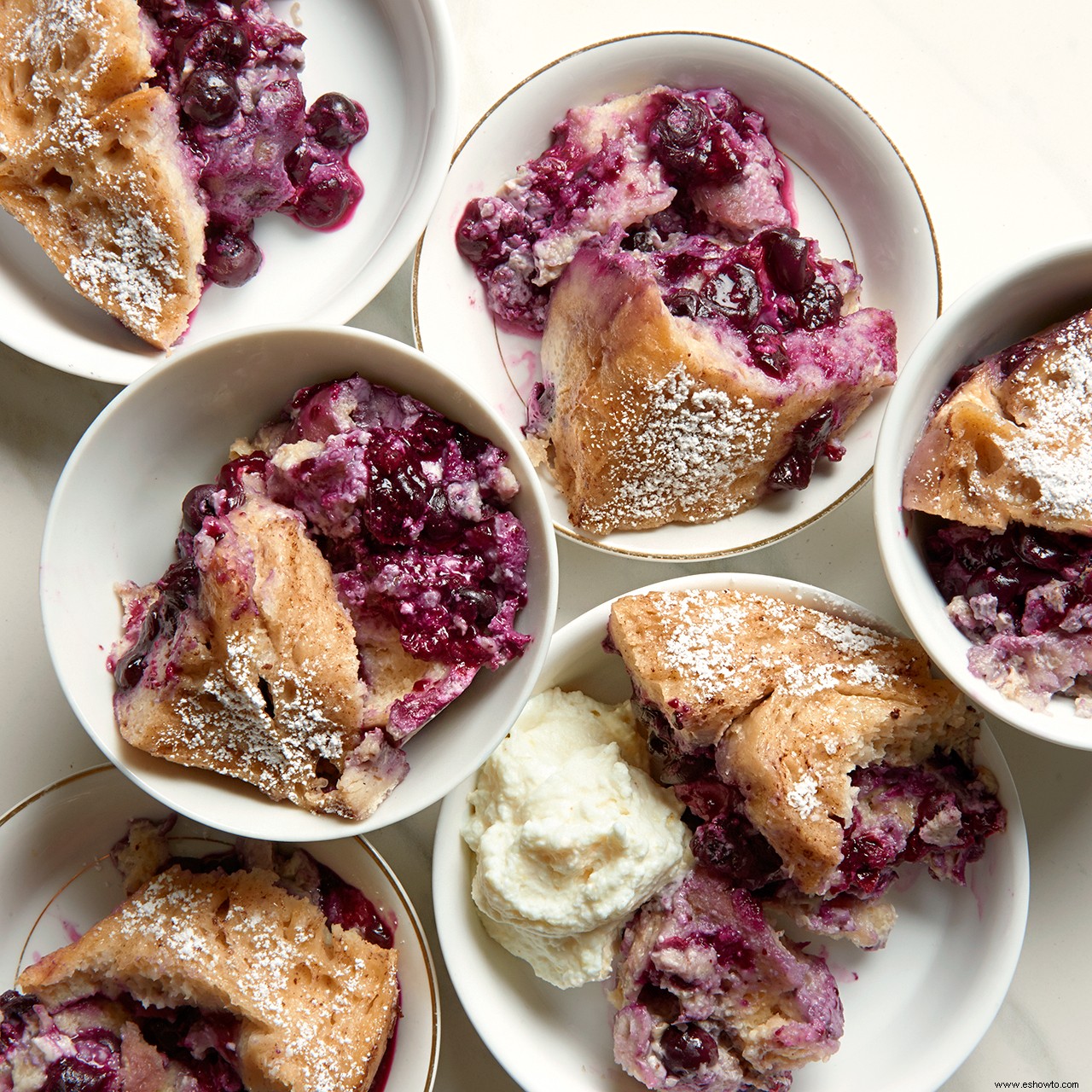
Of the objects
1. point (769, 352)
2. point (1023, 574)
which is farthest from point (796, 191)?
point (1023, 574)

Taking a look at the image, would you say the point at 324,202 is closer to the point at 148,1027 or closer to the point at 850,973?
the point at 148,1027

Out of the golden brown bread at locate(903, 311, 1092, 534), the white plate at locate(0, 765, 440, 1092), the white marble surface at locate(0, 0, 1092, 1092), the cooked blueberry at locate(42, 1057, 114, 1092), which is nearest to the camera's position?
the golden brown bread at locate(903, 311, 1092, 534)

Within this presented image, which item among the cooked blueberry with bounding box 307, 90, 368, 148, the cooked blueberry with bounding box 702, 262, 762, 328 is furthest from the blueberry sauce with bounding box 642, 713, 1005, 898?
the cooked blueberry with bounding box 307, 90, 368, 148

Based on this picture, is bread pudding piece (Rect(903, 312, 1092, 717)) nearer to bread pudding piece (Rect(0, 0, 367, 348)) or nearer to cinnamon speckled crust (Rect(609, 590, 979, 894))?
cinnamon speckled crust (Rect(609, 590, 979, 894))

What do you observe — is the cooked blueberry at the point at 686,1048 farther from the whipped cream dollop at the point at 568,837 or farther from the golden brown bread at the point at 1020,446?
the golden brown bread at the point at 1020,446

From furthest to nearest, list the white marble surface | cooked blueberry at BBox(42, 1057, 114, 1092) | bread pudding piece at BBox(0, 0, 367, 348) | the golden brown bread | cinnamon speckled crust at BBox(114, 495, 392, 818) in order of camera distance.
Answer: the white marble surface < cooked blueberry at BBox(42, 1057, 114, 1092) < bread pudding piece at BBox(0, 0, 367, 348) < the golden brown bread < cinnamon speckled crust at BBox(114, 495, 392, 818)

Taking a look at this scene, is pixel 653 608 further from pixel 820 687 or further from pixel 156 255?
pixel 156 255
